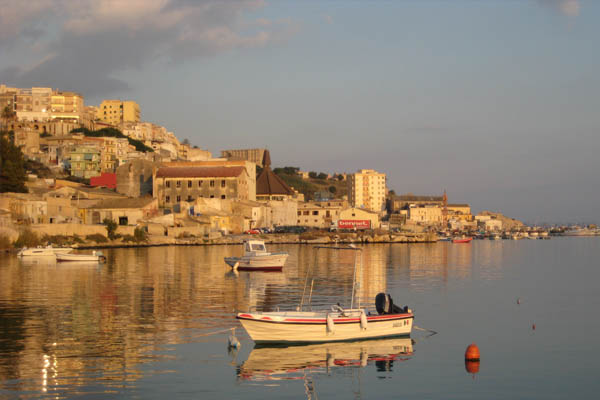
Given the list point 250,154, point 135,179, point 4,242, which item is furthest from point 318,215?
point 4,242

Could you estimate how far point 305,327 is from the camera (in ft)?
68.1

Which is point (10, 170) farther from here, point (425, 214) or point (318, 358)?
point (425, 214)

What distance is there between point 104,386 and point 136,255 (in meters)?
46.4

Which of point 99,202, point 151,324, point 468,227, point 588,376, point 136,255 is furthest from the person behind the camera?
point 468,227

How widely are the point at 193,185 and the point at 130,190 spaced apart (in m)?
10.4

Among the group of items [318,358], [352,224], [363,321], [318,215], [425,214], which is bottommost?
[318,358]

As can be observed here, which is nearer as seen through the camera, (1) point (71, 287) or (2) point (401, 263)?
(1) point (71, 287)

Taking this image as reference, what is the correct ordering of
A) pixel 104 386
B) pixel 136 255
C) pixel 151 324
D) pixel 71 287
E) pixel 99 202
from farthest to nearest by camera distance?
1. pixel 99 202
2. pixel 136 255
3. pixel 71 287
4. pixel 151 324
5. pixel 104 386

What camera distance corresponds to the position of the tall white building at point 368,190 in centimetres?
18575

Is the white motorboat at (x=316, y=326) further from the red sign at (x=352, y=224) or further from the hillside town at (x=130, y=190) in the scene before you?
the red sign at (x=352, y=224)

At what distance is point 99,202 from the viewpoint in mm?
83875

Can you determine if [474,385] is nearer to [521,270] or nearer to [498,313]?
[498,313]

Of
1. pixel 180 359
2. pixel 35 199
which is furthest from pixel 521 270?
pixel 35 199

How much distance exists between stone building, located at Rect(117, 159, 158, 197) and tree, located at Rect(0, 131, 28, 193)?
24690 millimetres
